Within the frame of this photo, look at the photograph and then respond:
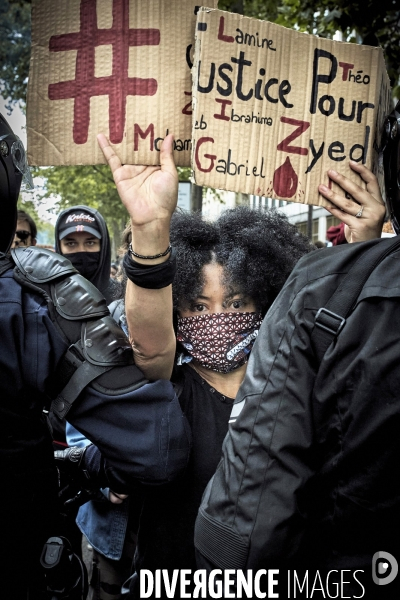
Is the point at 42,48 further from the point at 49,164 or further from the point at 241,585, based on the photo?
the point at 241,585

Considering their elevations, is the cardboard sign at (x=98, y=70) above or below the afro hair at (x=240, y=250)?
above

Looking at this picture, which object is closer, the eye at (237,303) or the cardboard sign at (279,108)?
the cardboard sign at (279,108)

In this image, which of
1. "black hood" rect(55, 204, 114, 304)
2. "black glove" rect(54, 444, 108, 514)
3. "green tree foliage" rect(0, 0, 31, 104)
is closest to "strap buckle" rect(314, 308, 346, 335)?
"black glove" rect(54, 444, 108, 514)

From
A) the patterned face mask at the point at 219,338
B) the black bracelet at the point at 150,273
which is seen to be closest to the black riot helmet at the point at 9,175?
the black bracelet at the point at 150,273

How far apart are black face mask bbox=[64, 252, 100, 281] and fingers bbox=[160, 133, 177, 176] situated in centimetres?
313

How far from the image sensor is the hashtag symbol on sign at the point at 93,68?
1683mm

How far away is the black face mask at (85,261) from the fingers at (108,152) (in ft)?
10.3

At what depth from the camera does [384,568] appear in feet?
3.92

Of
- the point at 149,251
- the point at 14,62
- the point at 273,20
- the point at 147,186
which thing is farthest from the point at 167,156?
the point at 14,62

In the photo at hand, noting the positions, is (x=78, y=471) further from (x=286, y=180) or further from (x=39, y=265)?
(x=286, y=180)

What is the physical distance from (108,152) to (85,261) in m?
3.17

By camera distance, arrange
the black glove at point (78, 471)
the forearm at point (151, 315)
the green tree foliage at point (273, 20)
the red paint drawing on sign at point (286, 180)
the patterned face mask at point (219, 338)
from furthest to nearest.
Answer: the green tree foliage at point (273, 20)
the black glove at point (78, 471)
the patterned face mask at point (219, 338)
the red paint drawing on sign at point (286, 180)
the forearm at point (151, 315)

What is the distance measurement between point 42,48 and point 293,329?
1099 mm

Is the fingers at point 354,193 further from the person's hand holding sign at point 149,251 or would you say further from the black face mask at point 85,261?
the black face mask at point 85,261
